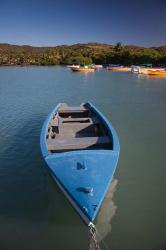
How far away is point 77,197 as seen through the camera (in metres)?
6.96

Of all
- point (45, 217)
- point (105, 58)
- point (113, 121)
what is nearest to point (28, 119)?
point (113, 121)

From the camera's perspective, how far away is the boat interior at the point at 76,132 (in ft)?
33.0

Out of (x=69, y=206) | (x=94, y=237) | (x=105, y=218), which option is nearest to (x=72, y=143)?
(x=69, y=206)

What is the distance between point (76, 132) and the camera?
504 inches

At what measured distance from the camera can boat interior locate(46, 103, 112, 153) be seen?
1007 cm

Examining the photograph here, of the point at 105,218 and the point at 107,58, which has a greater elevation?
the point at 107,58

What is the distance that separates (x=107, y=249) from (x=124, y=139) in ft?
26.8

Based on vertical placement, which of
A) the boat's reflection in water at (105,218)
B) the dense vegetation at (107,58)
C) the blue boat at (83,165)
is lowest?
the boat's reflection in water at (105,218)

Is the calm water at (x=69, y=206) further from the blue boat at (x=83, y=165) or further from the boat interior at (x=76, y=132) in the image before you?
the boat interior at (x=76, y=132)

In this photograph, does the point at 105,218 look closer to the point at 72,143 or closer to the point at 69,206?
the point at 69,206

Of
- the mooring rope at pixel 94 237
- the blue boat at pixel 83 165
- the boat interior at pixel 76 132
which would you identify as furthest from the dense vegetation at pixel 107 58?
the mooring rope at pixel 94 237

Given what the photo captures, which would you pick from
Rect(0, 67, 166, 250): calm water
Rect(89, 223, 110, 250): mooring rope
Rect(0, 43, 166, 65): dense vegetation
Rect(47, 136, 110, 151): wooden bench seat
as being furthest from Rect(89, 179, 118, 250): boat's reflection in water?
Rect(0, 43, 166, 65): dense vegetation

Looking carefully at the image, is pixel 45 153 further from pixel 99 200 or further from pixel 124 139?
pixel 124 139

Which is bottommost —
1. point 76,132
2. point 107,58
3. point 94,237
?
point 94,237
